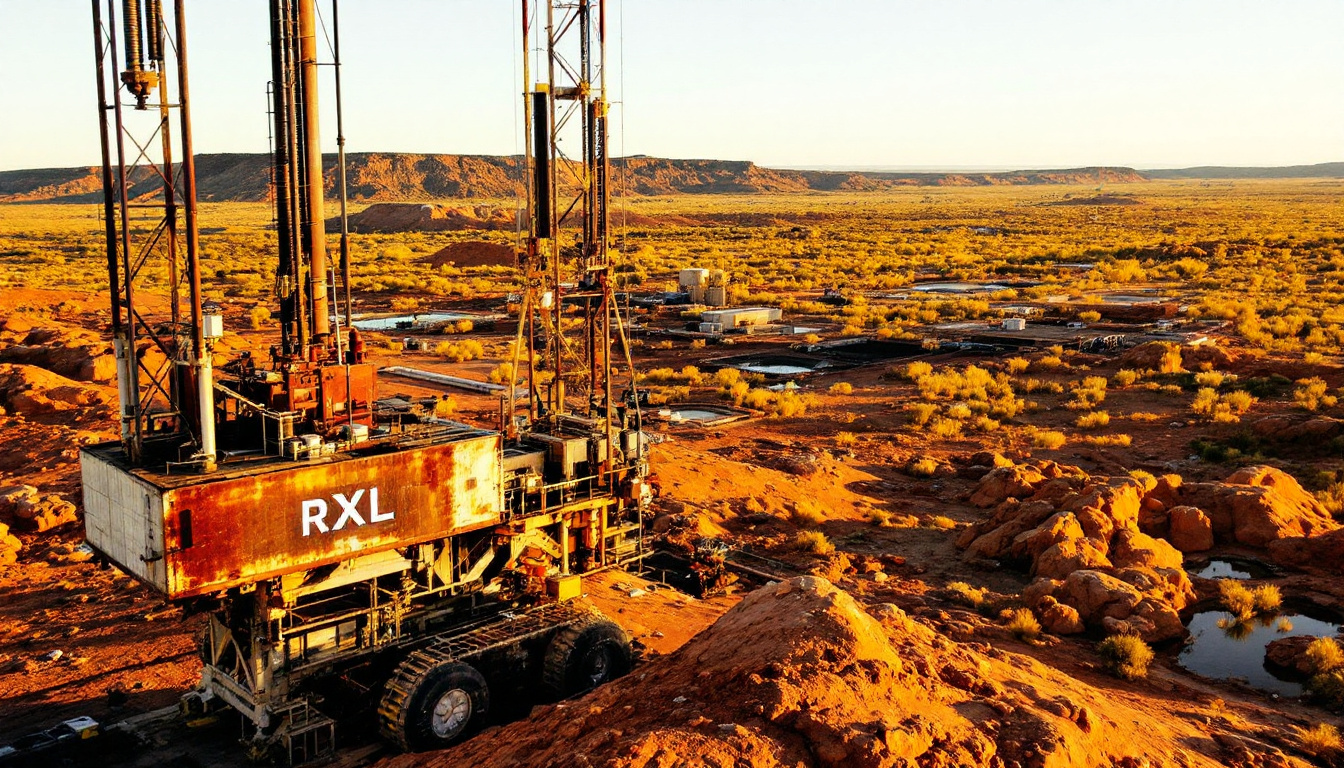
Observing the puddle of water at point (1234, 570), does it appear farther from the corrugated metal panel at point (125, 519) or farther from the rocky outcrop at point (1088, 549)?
the corrugated metal panel at point (125, 519)

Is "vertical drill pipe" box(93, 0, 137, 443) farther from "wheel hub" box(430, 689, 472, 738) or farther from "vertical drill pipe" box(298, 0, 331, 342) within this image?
"wheel hub" box(430, 689, 472, 738)

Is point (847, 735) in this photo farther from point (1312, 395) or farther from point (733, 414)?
point (1312, 395)

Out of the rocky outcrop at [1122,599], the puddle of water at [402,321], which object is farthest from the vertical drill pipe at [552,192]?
the puddle of water at [402,321]

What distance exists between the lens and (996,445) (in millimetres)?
28312

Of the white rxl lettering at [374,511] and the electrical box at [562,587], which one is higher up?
the white rxl lettering at [374,511]

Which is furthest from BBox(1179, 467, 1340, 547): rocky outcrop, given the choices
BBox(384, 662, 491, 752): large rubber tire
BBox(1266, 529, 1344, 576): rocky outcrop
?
BBox(384, 662, 491, 752): large rubber tire

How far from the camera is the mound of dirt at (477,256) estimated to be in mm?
81000

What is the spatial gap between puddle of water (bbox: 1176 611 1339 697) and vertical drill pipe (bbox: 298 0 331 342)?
494 inches

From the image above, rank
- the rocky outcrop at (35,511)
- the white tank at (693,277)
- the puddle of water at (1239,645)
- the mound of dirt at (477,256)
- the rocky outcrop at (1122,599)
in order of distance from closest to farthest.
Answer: the puddle of water at (1239,645) → the rocky outcrop at (1122,599) → the rocky outcrop at (35,511) → the white tank at (693,277) → the mound of dirt at (477,256)

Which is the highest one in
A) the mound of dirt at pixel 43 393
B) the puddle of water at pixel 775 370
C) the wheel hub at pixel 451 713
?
the mound of dirt at pixel 43 393

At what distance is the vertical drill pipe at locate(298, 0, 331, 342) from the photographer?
13.4 m

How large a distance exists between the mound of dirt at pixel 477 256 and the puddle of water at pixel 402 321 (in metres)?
26.4

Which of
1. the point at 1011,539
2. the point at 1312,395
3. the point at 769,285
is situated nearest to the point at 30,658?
the point at 1011,539

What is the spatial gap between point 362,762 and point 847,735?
5.63m
